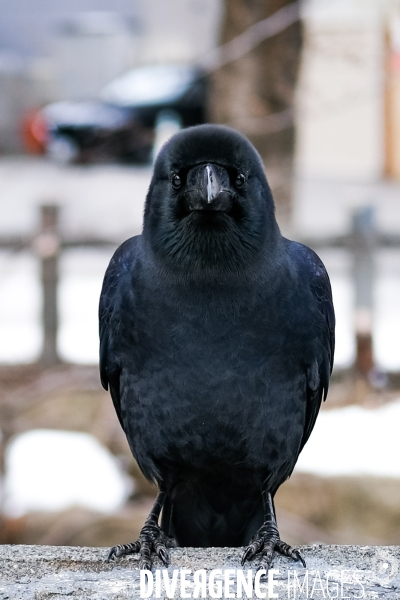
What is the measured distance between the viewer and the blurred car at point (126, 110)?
1009cm

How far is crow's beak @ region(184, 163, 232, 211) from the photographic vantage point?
1.89 meters

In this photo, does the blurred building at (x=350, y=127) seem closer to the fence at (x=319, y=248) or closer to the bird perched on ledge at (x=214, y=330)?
the fence at (x=319, y=248)

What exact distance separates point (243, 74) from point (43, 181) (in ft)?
20.9

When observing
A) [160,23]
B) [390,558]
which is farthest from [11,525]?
[160,23]

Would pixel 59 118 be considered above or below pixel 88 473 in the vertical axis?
above

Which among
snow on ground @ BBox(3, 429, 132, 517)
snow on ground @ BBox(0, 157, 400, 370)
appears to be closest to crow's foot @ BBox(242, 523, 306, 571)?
snow on ground @ BBox(3, 429, 132, 517)

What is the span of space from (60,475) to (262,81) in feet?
9.03

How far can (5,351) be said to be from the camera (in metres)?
5.57

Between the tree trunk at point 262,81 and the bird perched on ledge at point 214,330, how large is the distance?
2.97 m

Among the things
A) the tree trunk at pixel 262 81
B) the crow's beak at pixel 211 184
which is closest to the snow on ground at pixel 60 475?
the tree trunk at pixel 262 81

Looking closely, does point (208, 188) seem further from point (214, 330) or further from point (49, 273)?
point (49, 273)

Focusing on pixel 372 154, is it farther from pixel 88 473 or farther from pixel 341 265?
pixel 88 473

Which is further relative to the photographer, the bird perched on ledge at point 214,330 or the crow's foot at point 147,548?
the crow's foot at point 147,548

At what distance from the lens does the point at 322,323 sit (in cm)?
228
